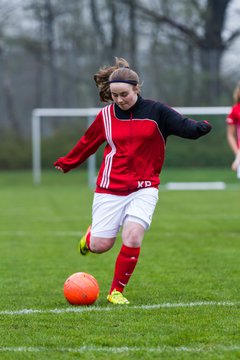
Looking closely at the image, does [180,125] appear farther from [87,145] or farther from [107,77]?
[87,145]

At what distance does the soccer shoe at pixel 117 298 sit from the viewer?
20.5 feet

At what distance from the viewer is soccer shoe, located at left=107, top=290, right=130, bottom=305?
625 cm

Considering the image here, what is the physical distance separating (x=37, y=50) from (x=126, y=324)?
28.2 meters

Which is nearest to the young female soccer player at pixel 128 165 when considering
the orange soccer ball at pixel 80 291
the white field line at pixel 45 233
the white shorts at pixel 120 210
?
the white shorts at pixel 120 210

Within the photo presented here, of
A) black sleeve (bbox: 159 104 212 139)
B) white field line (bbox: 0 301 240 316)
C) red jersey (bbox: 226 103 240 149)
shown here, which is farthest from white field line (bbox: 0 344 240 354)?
red jersey (bbox: 226 103 240 149)

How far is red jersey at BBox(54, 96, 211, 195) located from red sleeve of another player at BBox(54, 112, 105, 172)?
82 millimetres

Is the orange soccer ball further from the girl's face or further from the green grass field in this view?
the girl's face

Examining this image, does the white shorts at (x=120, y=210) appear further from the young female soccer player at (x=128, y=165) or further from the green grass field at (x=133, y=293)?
the green grass field at (x=133, y=293)

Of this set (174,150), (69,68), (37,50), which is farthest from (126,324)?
(37,50)

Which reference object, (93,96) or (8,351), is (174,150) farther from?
(8,351)

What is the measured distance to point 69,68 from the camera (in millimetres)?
30750

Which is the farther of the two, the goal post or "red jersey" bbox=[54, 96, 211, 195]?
the goal post

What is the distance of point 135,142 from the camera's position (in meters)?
6.32

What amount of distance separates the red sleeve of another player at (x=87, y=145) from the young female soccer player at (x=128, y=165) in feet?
0.13
